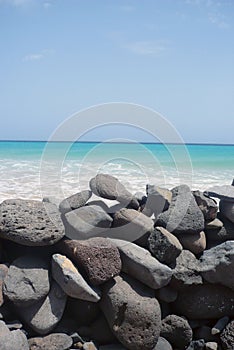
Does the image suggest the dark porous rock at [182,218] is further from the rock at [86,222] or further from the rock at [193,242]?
the rock at [86,222]

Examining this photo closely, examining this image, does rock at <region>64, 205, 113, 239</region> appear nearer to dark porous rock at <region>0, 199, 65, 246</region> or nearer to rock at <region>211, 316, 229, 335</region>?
dark porous rock at <region>0, 199, 65, 246</region>

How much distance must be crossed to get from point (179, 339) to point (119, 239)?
1057 mm

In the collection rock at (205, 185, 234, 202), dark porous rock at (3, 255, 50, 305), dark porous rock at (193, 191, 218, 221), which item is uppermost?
rock at (205, 185, 234, 202)

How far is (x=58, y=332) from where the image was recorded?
11.5 feet

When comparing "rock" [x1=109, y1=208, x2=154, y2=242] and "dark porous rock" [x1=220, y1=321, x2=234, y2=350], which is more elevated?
"rock" [x1=109, y1=208, x2=154, y2=242]

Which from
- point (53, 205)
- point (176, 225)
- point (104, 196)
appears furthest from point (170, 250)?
point (53, 205)

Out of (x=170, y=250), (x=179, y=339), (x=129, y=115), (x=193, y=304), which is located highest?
(x=129, y=115)

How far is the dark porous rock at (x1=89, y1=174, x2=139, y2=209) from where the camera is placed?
407cm

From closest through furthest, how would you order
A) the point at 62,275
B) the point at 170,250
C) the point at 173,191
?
the point at 62,275
the point at 170,250
the point at 173,191

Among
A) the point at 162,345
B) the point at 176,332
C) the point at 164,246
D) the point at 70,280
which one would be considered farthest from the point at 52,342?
the point at 164,246

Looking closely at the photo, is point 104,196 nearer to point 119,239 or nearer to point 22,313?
point 119,239

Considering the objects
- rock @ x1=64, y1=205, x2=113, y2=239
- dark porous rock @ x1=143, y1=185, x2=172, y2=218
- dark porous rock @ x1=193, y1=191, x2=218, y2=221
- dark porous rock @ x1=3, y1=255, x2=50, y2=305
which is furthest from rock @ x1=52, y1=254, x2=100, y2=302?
dark porous rock @ x1=193, y1=191, x2=218, y2=221

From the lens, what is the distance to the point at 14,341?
318 centimetres

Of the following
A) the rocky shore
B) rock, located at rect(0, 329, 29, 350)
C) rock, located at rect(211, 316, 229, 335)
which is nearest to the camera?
rock, located at rect(0, 329, 29, 350)
